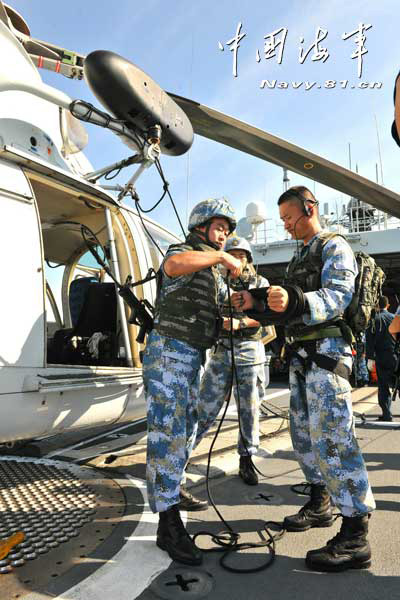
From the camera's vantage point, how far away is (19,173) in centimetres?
338

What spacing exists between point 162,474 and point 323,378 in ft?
3.42

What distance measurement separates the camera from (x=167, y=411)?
2.51 m

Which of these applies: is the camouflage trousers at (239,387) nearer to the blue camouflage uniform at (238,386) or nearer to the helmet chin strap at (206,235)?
the blue camouflage uniform at (238,386)

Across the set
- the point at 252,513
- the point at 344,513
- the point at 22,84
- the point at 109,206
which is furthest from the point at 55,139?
the point at 344,513

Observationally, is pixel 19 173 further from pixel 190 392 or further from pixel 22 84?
pixel 190 392

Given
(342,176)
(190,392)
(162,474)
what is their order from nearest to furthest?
(162,474), (190,392), (342,176)

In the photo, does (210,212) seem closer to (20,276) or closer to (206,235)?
(206,235)

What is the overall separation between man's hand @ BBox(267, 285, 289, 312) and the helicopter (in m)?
1.62

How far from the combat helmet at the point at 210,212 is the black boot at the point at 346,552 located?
1.86 meters

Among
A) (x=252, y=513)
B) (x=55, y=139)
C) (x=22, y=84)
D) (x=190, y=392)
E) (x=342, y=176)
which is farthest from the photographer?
(x=342, y=176)

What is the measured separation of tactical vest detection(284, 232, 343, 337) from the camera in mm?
2510

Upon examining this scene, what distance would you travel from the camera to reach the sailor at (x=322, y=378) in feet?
7.23

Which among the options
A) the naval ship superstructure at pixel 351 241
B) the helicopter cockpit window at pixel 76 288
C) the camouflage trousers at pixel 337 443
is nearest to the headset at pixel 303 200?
the camouflage trousers at pixel 337 443

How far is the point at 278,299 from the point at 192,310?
2.19 ft
